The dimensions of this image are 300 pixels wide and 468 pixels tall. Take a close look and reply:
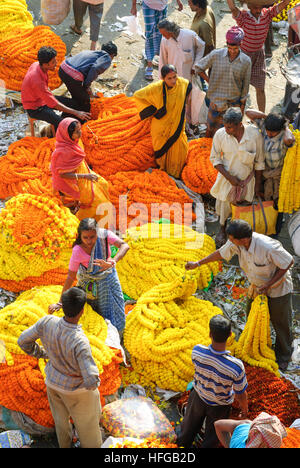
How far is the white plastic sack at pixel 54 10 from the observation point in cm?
878

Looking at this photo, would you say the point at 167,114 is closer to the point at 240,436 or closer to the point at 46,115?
the point at 46,115

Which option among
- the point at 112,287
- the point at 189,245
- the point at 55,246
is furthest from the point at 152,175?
the point at 112,287

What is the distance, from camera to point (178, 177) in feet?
22.2

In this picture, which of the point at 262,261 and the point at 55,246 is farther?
the point at 55,246

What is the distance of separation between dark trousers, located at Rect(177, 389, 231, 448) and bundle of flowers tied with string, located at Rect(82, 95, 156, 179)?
3157 mm

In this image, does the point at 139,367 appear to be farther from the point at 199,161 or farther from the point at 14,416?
the point at 199,161

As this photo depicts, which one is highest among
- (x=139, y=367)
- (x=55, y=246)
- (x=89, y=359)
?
(x=89, y=359)

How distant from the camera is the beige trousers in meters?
3.96

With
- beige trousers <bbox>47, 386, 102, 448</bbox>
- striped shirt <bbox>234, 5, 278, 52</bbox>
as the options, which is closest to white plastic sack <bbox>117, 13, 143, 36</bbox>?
striped shirt <bbox>234, 5, 278, 52</bbox>

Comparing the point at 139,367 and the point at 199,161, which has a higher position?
the point at 199,161

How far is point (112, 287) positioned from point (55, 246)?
90 cm

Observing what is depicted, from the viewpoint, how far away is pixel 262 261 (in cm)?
453

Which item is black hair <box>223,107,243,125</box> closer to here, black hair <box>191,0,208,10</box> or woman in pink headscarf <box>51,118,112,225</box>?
woman in pink headscarf <box>51,118,112,225</box>

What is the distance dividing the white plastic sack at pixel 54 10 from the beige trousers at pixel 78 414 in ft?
20.9
